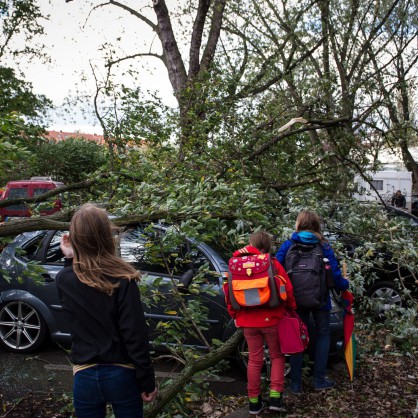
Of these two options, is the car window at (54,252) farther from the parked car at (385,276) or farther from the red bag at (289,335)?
the parked car at (385,276)

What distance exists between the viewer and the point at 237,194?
15.8 ft

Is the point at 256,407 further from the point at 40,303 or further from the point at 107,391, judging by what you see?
the point at 40,303

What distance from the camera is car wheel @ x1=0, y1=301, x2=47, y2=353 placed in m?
5.77

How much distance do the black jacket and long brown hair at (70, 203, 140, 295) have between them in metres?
0.05

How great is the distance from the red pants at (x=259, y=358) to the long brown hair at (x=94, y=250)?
1.88m

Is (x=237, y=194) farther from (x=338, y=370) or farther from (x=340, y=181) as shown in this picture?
(x=340, y=181)

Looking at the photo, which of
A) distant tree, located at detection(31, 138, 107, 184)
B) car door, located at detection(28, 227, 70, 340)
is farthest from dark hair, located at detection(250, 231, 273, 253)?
distant tree, located at detection(31, 138, 107, 184)

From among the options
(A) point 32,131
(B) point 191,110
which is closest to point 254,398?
(A) point 32,131

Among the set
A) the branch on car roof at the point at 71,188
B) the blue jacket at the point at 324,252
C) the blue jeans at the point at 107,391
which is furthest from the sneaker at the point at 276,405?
the branch on car roof at the point at 71,188

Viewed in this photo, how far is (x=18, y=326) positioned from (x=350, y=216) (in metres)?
4.21

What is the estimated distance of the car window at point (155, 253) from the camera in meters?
4.00

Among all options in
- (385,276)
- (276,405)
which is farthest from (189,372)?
(385,276)

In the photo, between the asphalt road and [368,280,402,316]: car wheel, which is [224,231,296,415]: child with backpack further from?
[368,280,402,316]: car wheel

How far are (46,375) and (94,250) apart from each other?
10.6 ft
